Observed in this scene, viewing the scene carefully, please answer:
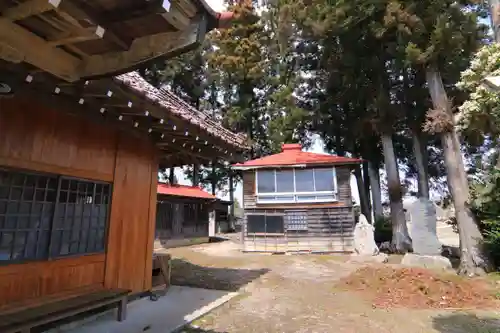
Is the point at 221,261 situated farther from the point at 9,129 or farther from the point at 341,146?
the point at 341,146

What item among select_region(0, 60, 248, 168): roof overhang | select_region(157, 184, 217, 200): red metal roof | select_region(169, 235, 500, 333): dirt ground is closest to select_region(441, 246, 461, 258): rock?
select_region(169, 235, 500, 333): dirt ground

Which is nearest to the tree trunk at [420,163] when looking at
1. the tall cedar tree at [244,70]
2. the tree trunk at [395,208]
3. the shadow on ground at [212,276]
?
the tree trunk at [395,208]

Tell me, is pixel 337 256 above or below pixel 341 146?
below

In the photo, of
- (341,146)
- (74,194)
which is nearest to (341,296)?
(74,194)

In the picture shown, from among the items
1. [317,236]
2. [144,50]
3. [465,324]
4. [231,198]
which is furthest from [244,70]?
[144,50]

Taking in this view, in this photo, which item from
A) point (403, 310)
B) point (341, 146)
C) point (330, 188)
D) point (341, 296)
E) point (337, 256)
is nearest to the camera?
point (403, 310)

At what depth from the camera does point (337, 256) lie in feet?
50.9

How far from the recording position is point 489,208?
9.53 m

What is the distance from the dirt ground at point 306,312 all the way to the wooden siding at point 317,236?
20.9 feet

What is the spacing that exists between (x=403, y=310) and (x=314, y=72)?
21.0 metres

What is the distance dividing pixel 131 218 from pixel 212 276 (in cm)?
491

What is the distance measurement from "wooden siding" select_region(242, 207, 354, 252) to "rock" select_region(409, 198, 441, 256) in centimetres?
348

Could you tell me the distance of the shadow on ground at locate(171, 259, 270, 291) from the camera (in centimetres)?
821

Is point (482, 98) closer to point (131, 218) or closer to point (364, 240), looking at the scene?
point (364, 240)
